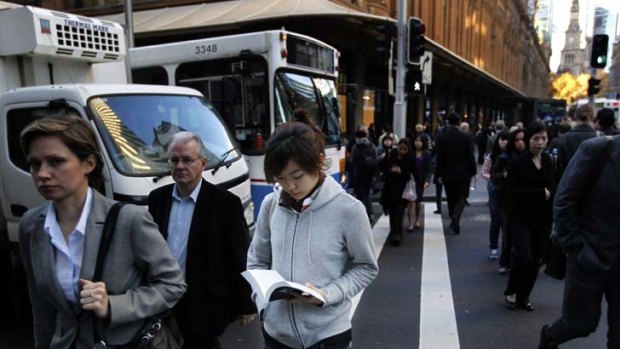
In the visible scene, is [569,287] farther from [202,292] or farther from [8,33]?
[8,33]

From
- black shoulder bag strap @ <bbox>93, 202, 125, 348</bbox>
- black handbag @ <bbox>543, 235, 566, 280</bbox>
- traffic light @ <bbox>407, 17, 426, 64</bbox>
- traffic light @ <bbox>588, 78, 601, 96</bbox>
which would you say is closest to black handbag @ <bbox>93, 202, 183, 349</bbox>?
black shoulder bag strap @ <bbox>93, 202, 125, 348</bbox>

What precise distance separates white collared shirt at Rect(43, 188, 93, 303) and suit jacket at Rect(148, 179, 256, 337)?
0.96 metres

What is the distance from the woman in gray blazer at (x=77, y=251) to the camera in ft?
5.89

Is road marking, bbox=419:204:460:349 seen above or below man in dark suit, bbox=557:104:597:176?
below

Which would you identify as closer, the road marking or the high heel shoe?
the road marking

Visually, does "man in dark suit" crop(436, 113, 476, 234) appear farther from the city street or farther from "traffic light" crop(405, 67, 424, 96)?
"traffic light" crop(405, 67, 424, 96)

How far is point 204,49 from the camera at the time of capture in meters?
7.13

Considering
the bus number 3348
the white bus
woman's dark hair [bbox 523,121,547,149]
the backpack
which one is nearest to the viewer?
woman's dark hair [bbox 523,121,547,149]

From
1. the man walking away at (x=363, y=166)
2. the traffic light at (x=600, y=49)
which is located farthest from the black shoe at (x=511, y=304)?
the traffic light at (x=600, y=49)

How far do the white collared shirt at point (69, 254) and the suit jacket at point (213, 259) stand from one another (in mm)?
959

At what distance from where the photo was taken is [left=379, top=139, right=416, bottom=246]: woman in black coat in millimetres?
7805

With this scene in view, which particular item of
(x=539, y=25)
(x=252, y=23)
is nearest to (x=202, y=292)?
(x=252, y=23)

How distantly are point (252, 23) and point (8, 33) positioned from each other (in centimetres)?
1066

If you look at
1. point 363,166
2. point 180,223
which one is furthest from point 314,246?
point 363,166
